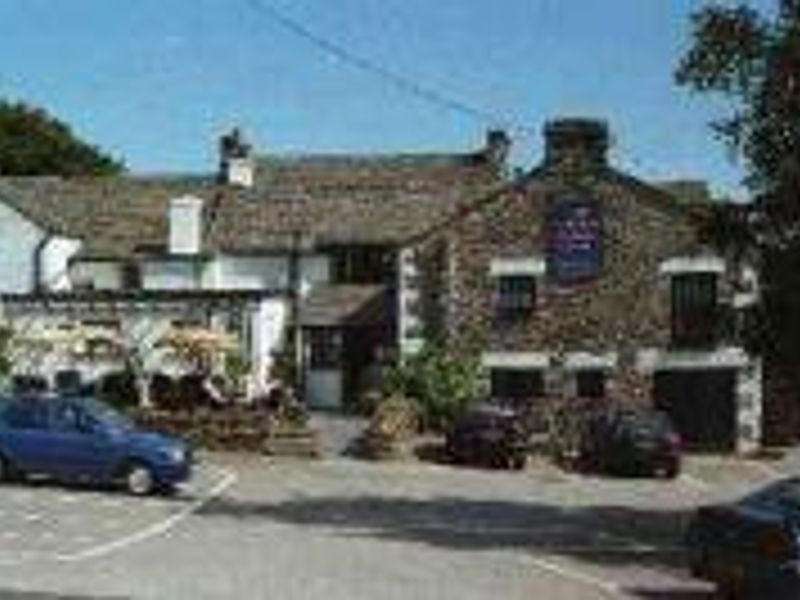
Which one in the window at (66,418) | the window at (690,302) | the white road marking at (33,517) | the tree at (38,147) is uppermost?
the tree at (38,147)

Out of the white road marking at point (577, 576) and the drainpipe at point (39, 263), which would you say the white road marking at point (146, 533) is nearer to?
the white road marking at point (577, 576)

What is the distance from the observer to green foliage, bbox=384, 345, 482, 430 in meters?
60.8

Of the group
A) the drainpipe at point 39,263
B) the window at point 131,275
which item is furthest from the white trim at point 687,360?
the drainpipe at point 39,263

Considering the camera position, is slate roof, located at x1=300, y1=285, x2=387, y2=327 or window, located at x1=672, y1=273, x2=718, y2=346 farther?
slate roof, located at x1=300, y1=285, x2=387, y2=327

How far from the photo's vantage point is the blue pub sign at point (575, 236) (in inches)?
2498

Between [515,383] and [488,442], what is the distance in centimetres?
847

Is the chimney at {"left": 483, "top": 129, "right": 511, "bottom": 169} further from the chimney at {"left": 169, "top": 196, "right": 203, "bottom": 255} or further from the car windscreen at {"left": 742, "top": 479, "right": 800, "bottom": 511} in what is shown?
the car windscreen at {"left": 742, "top": 479, "right": 800, "bottom": 511}

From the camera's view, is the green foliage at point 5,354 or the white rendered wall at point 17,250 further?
the white rendered wall at point 17,250

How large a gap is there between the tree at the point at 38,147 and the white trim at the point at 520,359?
40122 millimetres

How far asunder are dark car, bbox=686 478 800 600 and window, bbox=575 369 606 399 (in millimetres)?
33659

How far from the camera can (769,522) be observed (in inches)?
1073

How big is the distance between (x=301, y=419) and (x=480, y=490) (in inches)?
Answer: 315

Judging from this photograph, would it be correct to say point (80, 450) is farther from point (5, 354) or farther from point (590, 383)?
point (590, 383)

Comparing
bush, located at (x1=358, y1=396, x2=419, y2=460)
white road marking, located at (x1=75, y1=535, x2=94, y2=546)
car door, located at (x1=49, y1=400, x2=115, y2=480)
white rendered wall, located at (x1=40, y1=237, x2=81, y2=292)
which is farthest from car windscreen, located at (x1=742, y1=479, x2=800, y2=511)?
white rendered wall, located at (x1=40, y1=237, x2=81, y2=292)
